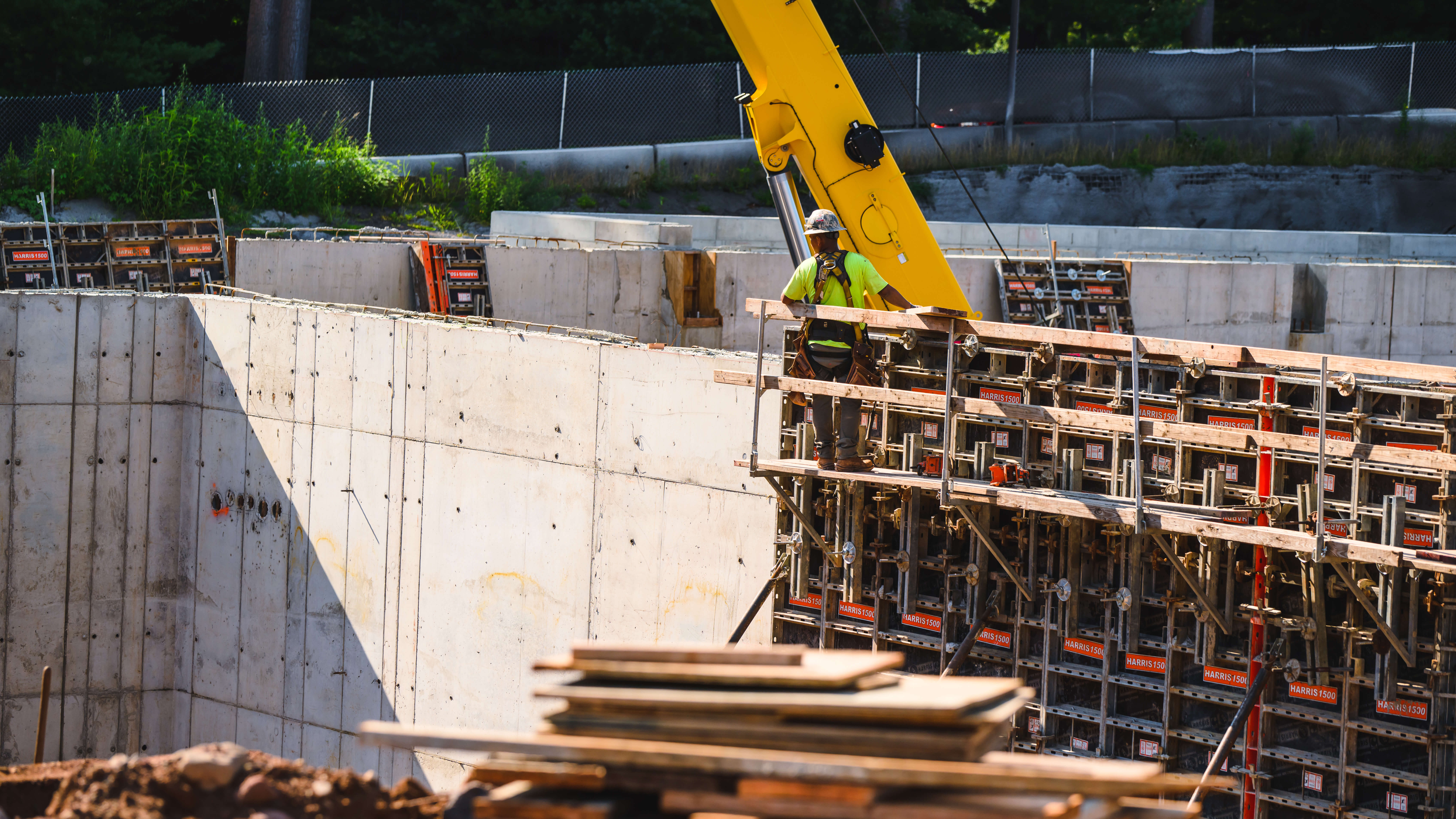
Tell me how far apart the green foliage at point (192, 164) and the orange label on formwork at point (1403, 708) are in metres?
21.3

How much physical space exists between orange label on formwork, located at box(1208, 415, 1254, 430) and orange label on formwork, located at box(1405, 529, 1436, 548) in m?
1.20

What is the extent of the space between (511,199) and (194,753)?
73.5 feet

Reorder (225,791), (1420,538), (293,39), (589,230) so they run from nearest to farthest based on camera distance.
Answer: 1. (225,791)
2. (1420,538)
3. (589,230)
4. (293,39)

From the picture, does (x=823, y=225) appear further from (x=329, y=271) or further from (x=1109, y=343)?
(x=329, y=271)

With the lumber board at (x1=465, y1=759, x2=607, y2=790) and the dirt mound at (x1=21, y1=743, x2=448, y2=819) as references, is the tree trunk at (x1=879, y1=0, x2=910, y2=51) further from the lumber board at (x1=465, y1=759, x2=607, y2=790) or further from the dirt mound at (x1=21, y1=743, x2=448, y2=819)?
the lumber board at (x1=465, y1=759, x2=607, y2=790)

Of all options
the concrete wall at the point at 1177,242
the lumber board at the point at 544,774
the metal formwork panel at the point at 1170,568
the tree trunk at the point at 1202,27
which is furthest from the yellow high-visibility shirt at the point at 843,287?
the tree trunk at the point at 1202,27

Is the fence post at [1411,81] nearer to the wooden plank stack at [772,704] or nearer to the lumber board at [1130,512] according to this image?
the lumber board at [1130,512]

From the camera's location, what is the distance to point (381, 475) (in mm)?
15008

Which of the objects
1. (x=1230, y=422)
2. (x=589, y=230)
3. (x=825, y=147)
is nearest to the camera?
(x=1230, y=422)

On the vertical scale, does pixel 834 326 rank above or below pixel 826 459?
above

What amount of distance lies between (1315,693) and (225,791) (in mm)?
6801

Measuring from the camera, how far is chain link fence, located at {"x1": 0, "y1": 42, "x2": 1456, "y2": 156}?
29.9 metres

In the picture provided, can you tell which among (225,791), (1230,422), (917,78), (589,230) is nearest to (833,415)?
(1230,422)

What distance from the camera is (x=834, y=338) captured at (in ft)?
36.6
